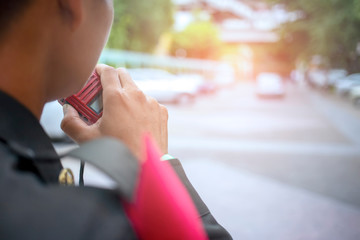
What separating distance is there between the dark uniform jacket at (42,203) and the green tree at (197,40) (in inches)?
884

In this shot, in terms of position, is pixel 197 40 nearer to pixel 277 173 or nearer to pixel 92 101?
pixel 277 173

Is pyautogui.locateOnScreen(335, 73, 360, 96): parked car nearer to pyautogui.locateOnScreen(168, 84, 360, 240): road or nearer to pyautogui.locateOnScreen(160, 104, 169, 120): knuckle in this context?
pyautogui.locateOnScreen(168, 84, 360, 240): road

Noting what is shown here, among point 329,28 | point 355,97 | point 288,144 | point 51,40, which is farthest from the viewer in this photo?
point 355,97

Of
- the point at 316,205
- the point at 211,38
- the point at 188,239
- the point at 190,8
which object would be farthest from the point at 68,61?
the point at 190,8

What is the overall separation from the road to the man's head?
2179mm

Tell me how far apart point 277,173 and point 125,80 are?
3833 mm

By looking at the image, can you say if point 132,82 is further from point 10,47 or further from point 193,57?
point 193,57

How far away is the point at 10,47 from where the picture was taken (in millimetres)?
453

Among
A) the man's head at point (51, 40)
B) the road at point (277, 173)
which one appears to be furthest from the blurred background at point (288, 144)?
the man's head at point (51, 40)

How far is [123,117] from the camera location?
56 centimetres

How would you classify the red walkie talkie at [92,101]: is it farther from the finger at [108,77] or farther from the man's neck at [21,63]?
the man's neck at [21,63]

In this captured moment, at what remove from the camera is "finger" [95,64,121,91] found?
1.98 feet

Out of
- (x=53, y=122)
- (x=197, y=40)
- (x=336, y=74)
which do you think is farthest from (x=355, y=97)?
(x=197, y=40)

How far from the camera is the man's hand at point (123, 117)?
547 millimetres
